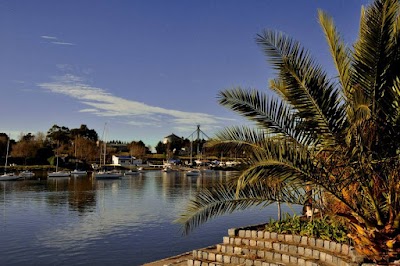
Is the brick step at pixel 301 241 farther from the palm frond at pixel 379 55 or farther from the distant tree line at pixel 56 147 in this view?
the distant tree line at pixel 56 147

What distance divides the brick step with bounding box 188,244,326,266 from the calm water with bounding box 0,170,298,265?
6.62m

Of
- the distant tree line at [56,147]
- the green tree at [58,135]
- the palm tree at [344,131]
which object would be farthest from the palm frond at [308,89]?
the green tree at [58,135]

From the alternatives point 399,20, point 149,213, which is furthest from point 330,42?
point 149,213

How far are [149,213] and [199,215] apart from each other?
22886 millimetres

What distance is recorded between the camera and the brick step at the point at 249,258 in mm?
9223

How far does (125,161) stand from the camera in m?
126

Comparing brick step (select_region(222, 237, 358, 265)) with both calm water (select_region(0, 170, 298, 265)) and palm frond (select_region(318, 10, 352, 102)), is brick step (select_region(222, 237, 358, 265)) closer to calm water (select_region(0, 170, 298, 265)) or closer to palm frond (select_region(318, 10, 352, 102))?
palm frond (select_region(318, 10, 352, 102))

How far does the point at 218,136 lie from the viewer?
873 cm

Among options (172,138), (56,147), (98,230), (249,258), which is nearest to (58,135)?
(56,147)

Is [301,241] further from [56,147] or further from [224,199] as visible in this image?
[56,147]

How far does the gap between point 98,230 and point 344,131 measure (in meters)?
19.8

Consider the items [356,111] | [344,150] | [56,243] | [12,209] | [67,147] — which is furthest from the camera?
[67,147]

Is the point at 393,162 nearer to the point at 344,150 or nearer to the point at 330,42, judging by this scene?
the point at 344,150

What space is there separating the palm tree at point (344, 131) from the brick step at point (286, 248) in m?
0.66
